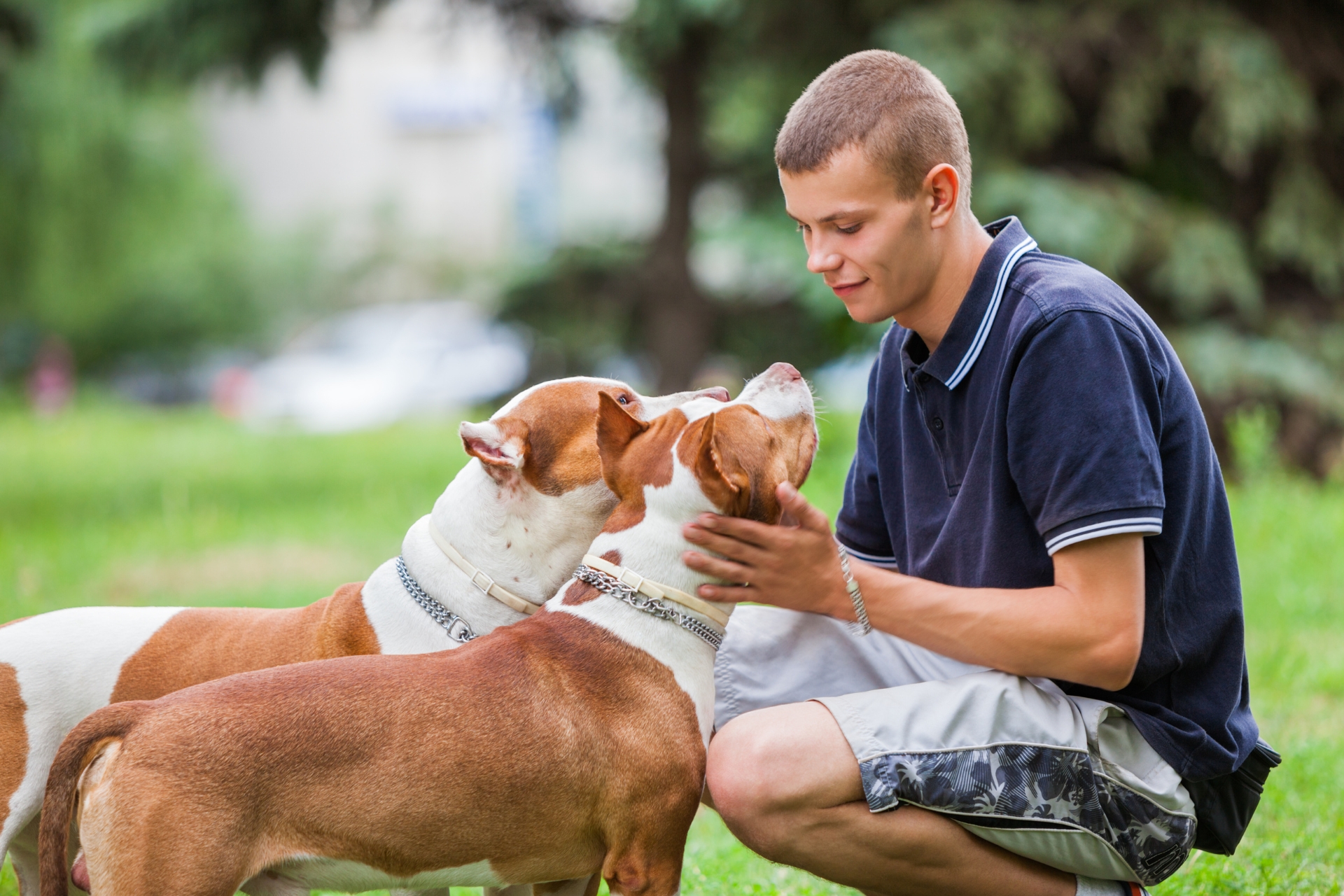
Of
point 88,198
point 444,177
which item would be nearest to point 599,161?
point 444,177

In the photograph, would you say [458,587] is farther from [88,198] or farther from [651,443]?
[88,198]

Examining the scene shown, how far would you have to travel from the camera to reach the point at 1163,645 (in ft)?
8.68

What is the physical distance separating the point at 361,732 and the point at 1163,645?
1.68 m

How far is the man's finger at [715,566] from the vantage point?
261cm

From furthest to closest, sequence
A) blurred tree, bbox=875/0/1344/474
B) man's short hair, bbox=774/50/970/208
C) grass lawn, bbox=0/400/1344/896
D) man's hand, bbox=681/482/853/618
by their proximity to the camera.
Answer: blurred tree, bbox=875/0/1344/474 < grass lawn, bbox=0/400/1344/896 < man's short hair, bbox=774/50/970/208 < man's hand, bbox=681/482/853/618

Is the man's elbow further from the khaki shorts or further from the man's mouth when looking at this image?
the man's mouth

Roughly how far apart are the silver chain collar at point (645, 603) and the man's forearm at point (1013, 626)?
0.99 ft

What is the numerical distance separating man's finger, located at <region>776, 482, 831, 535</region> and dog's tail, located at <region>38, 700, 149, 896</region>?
1.34m

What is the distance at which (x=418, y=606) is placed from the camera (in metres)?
3.12

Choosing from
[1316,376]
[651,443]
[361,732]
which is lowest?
[1316,376]

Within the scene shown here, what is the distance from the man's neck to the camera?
113 inches

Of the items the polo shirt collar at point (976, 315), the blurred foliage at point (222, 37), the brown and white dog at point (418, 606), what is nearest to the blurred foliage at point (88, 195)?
the blurred foliage at point (222, 37)

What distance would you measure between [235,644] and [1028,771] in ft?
6.27

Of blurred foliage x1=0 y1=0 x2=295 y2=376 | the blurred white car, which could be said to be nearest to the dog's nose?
blurred foliage x1=0 y1=0 x2=295 y2=376
